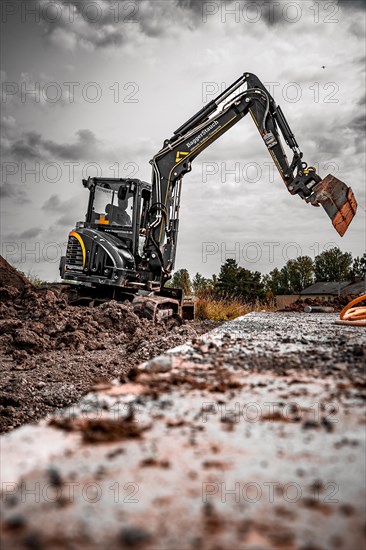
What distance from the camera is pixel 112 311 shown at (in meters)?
8.83

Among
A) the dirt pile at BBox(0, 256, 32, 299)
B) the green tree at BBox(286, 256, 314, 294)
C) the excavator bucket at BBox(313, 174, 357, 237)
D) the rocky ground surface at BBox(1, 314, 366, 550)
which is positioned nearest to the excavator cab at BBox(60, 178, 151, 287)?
the dirt pile at BBox(0, 256, 32, 299)

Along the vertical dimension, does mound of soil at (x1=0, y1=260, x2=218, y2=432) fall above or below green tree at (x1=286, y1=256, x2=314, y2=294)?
below

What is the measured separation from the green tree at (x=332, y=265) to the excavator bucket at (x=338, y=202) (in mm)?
48886

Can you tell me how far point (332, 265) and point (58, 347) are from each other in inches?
2136

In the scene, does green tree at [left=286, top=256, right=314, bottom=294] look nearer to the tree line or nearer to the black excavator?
the tree line

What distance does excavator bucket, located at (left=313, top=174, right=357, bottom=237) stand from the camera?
9.06 meters

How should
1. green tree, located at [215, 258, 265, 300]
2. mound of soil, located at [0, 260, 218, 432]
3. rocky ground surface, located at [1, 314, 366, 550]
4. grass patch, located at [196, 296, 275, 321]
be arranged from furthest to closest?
1. green tree, located at [215, 258, 265, 300]
2. grass patch, located at [196, 296, 275, 321]
3. mound of soil, located at [0, 260, 218, 432]
4. rocky ground surface, located at [1, 314, 366, 550]

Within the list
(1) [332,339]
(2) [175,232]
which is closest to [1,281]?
(2) [175,232]

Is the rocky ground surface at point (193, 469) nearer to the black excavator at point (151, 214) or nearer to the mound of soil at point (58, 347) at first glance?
the mound of soil at point (58, 347)

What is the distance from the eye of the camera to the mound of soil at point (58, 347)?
Result: 15.1 ft

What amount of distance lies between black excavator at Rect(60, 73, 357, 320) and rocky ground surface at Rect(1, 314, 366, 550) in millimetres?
8527

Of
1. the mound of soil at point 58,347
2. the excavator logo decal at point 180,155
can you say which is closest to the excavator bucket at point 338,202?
the excavator logo decal at point 180,155

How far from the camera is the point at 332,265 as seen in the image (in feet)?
189

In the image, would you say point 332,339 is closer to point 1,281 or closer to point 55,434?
point 55,434
